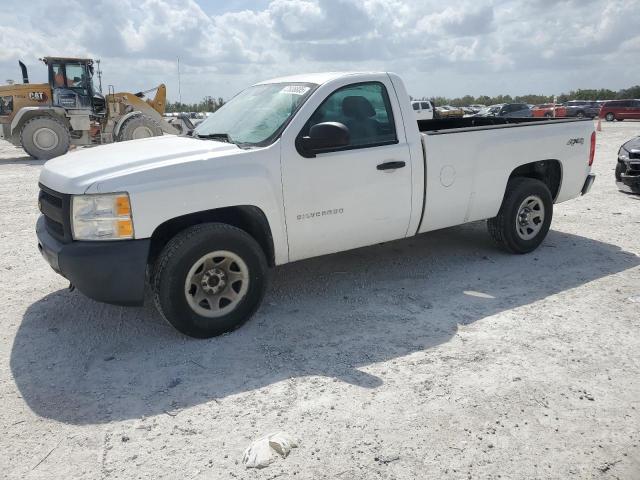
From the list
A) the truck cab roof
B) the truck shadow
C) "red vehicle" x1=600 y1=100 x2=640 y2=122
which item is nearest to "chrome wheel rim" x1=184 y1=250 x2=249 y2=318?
the truck shadow

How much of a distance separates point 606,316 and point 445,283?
4.66ft

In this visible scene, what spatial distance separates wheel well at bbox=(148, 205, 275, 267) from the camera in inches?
162

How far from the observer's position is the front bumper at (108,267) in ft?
12.2

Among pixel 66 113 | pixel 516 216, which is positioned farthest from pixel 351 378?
pixel 66 113

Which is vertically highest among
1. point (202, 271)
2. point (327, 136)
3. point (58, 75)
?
point (58, 75)

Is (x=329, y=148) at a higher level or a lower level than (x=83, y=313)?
higher

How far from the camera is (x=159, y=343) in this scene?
4156 millimetres

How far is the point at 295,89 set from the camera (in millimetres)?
4766

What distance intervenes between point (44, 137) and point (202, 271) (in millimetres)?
15551

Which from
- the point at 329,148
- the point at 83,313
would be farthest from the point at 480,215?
the point at 83,313

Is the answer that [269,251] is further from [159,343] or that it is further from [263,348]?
[159,343]

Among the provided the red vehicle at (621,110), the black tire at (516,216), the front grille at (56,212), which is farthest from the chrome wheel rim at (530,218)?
the red vehicle at (621,110)

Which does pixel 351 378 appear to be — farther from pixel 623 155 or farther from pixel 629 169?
pixel 623 155

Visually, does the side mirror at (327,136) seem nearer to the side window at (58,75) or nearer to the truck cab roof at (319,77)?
the truck cab roof at (319,77)
